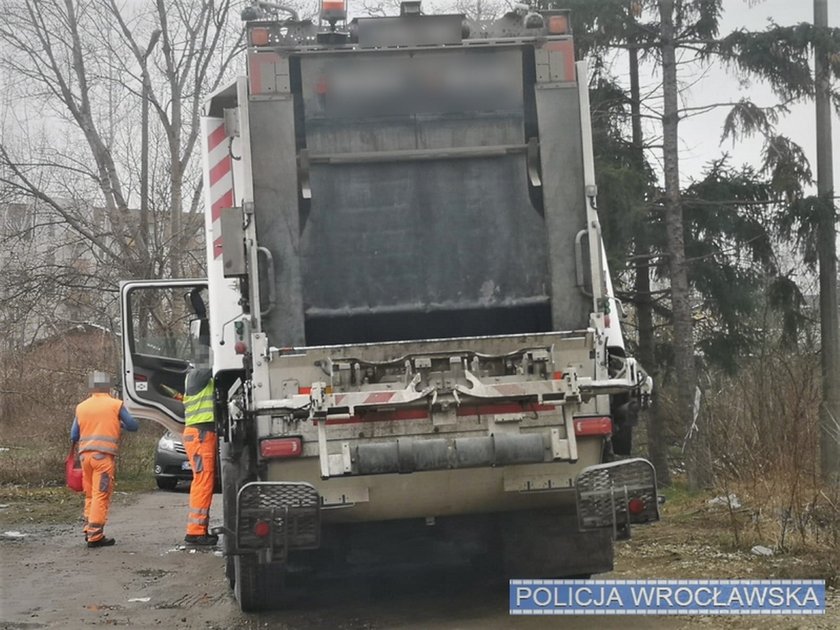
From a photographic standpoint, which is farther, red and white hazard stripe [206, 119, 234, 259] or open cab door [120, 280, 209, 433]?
open cab door [120, 280, 209, 433]

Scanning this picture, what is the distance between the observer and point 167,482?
15.6 meters

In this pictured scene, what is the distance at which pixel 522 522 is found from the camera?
7.10 m

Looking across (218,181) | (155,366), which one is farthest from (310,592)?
(155,366)

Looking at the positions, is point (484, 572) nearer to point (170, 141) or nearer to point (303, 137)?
point (303, 137)

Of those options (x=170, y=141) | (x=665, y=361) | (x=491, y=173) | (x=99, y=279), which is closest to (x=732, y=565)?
(x=491, y=173)

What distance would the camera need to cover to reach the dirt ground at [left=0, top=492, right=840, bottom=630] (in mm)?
6695

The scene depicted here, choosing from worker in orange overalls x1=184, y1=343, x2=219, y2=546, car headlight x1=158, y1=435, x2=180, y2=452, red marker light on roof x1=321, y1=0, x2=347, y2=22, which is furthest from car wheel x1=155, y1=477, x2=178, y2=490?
red marker light on roof x1=321, y1=0, x2=347, y2=22

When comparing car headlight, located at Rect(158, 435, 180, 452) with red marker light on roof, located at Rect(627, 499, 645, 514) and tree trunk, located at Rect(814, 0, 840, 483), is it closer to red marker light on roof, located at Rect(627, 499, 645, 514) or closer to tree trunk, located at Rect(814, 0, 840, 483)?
tree trunk, located at Rect(814, 0, 840, 483)

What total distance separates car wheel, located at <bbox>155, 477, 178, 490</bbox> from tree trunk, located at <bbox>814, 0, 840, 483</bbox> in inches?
315

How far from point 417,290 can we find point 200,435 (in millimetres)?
3243

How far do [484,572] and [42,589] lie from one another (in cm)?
303

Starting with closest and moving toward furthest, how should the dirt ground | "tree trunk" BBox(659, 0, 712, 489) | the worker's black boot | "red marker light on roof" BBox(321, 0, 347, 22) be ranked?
"red marker light on roof" BBox(321, 0, 347, 22)
the dirt ground
the worker's black boot
"tree trunk" BBox(659, 0, 712, 489)

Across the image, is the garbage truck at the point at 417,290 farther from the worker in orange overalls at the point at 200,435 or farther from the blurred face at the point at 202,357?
the worker in orange overalls at the point at 200,435

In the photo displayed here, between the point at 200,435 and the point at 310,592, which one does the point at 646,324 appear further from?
the point at 310,592
